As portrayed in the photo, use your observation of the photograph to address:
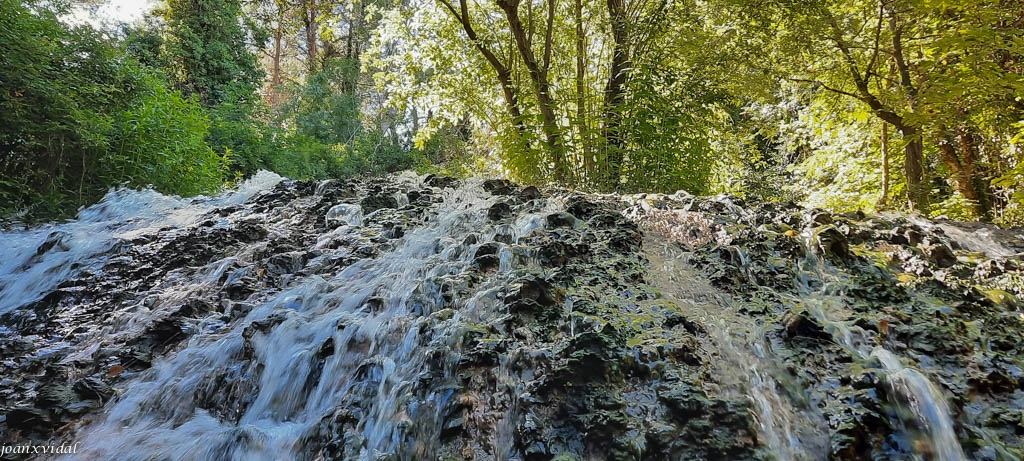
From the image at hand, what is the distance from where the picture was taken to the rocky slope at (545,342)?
1.77 meters

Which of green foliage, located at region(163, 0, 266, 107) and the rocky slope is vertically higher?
green foliage, located at region(163, 0, 266, 107)

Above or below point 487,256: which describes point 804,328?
below

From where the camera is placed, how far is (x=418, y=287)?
275 centimetres

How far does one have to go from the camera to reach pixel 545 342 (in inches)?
86.9

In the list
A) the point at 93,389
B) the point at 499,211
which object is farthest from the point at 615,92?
the point at 93,389

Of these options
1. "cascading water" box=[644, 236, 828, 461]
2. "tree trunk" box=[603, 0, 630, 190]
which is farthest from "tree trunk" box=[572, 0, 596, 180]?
"cascading water" box=[644, 236, 828, 461]

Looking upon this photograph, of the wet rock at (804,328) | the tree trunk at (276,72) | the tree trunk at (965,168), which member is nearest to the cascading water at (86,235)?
the wet rock at (804,328)

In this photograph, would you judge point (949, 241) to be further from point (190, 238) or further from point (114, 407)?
point (190, 238)

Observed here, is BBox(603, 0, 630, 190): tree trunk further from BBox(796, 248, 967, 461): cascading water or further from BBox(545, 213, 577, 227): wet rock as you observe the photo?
BBox(796, 248, 967, 461): cascading water

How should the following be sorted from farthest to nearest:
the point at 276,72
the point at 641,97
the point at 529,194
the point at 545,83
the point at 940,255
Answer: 1. the point at 276,72
2. the point at 545,83
3. the point at 641,97
4. the point at 529,194
5. the point at 940,255

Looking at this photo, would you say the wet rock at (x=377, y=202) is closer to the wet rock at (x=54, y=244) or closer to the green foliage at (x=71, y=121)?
the wet rock at (x=54, y=244)

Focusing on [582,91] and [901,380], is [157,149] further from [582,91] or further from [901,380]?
[901,380]

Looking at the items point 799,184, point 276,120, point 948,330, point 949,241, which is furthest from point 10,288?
point 276,120

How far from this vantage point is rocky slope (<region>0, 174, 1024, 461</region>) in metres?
1.77
